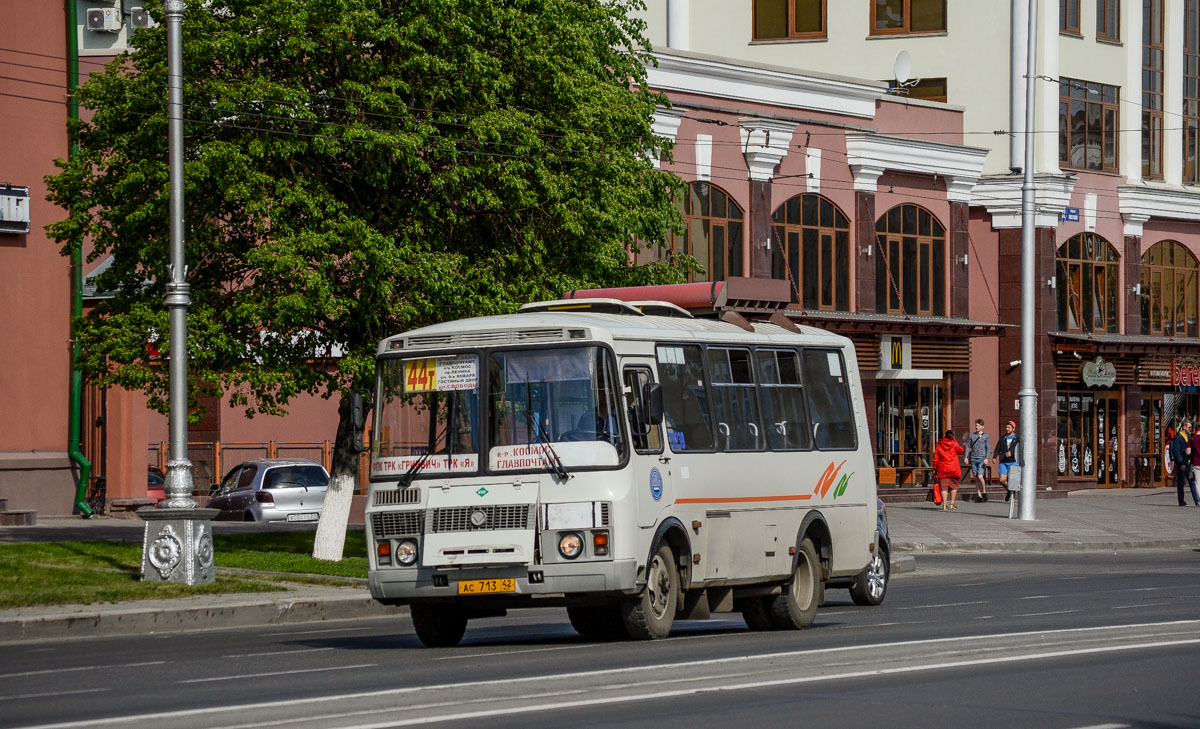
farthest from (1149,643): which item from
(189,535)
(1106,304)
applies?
(1106,304)

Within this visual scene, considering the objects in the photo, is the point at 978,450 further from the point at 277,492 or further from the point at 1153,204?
the point at 277,492

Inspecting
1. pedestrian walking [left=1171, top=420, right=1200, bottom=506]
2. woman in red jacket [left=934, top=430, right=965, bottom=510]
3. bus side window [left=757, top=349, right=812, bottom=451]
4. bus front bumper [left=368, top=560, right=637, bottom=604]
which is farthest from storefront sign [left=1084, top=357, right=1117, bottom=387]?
bus front bumper [left=368, top=560, right=637, bottom=604]

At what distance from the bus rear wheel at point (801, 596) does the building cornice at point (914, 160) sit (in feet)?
101

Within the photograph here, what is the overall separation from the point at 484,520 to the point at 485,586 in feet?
1.78

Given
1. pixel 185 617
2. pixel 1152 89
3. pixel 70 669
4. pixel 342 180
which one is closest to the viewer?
pixel 70 669

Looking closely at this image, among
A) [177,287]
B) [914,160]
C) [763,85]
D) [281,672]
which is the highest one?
[763,85]

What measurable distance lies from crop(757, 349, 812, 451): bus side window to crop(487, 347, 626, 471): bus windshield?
2686 mm

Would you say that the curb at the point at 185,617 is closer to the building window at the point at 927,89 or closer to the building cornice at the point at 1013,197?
the building cornice at the point at 1013,197

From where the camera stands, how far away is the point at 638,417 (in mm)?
15586

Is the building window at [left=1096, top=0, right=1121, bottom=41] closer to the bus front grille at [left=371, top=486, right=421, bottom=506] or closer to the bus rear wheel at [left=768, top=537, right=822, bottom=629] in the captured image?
the bus rear wheel at [left=768, top=537, right=822, bottom=629]

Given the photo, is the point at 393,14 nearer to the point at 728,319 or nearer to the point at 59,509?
the point at 728,319

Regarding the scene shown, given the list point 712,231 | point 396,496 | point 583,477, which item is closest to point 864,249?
point 712,231

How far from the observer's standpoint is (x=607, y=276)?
26906 mm

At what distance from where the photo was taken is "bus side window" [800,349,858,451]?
1845 centimetres
